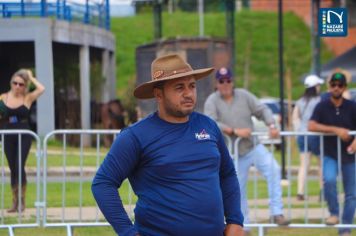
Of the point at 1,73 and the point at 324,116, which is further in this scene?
the point at 1,73

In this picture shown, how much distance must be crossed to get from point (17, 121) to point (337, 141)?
392 cm

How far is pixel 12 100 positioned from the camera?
1313cm

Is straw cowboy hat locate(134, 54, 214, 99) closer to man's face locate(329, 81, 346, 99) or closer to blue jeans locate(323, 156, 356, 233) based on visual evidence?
man's face locate(329, 81, 346, 99)

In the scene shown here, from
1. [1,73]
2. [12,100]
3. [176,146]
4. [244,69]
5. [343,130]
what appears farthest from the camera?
[244,69]

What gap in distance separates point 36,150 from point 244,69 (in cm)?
3986

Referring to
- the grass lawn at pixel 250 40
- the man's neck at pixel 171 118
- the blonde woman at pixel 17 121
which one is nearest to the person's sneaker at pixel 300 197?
the blonde woman at pixel 17 121

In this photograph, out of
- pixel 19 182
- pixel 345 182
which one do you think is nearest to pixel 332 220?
pixel 345 182

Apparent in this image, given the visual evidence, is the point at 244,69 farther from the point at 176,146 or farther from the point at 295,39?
the point at 176,146

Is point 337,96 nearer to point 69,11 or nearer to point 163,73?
point 163,73

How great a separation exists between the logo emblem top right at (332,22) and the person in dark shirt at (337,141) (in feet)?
9.53

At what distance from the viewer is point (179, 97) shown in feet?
20.1

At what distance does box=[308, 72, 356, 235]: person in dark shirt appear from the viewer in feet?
37.0

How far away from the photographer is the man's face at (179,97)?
611cm

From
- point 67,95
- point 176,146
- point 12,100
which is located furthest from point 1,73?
point 176,146
